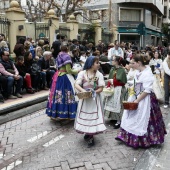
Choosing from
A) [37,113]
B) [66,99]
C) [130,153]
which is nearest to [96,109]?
[130,153]

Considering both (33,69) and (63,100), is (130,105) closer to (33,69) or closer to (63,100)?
(63,100)

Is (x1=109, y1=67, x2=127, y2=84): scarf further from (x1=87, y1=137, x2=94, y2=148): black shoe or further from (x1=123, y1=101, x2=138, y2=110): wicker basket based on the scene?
(x1=87, y1=137, x2=94, y2=148): black shoe

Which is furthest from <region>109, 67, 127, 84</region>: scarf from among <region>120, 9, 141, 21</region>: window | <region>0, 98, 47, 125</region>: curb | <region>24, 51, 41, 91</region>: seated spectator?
<region>120, 9, 141, 21</region>: window

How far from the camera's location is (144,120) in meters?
4.91

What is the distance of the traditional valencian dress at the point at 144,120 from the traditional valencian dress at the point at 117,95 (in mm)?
1049

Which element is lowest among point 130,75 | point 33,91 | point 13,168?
point 13,168

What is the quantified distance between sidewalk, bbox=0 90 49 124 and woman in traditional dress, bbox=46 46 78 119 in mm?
1214

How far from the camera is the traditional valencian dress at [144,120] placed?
4910 millimetres

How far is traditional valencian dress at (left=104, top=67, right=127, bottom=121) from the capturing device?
6.12 m

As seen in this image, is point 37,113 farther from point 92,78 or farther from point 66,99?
point 92,78

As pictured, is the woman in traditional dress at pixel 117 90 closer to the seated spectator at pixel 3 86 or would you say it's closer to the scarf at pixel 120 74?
the scarf at pixel 120 74

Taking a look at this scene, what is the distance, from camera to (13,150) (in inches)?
195

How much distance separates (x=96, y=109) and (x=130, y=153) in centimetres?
98

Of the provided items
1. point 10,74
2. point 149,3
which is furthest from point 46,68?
point 149,3
